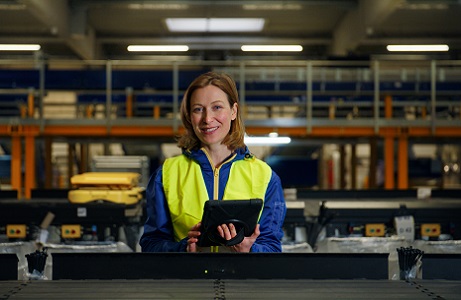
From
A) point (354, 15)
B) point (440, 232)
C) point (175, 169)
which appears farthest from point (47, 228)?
point (354, 15)

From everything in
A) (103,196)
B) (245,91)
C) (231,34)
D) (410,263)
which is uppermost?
(231,34)

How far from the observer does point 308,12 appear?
18875mm

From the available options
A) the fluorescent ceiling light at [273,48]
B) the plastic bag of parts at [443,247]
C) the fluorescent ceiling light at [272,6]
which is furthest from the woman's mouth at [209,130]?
the fluorescent ceiling light at [273,48]

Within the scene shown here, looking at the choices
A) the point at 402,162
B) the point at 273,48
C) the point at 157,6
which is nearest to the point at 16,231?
the point at 402,162

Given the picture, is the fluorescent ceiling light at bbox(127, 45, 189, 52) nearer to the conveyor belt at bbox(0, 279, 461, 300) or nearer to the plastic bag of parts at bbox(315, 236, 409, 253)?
the plastic bag of parts at bbox(315, 236, 409, 253)

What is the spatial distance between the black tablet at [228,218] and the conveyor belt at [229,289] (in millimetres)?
387

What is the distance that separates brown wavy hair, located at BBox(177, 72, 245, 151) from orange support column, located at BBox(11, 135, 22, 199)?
10.1 m

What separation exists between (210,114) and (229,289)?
0.86 m

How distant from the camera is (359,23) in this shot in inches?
685

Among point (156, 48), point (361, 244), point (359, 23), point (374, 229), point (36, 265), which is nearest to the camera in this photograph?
point (36, 265)

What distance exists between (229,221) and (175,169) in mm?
380

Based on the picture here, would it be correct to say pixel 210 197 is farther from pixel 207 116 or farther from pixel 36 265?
pixel 36 265

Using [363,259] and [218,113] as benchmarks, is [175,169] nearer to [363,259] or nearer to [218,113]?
[218,113]

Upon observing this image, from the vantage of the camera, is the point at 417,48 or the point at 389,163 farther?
the point at 417,48
